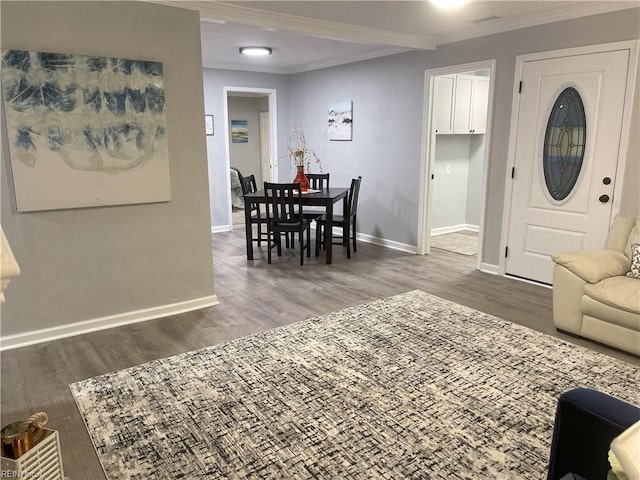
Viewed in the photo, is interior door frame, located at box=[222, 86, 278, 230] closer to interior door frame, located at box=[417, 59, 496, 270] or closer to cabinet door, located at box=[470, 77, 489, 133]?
interior door frame, located at box=[417, 59, 496, 270]

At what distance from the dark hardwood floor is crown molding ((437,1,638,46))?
244 cm

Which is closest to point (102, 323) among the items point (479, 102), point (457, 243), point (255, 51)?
point (255, 51)

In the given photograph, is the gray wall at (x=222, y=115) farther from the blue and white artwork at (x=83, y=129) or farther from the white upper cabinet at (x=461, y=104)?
the blue and white artwork at (x=83, y=129)

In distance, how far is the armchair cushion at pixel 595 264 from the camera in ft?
10.7

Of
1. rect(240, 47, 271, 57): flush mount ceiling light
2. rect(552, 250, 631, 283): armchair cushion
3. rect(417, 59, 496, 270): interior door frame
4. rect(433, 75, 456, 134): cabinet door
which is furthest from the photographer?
rect(433, 75, 456, 134): cabinet door

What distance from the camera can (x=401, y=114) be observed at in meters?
5.78

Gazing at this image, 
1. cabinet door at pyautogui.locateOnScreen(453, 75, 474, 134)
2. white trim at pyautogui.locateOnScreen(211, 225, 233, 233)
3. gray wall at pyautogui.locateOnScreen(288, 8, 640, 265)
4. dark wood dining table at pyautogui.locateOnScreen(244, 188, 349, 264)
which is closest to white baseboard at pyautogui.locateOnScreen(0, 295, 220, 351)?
dark wood dining table at pyautogui.locateOnScreen(244, 188, 349, 264)

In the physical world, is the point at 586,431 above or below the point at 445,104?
below

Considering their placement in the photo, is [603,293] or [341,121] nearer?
[603,293]

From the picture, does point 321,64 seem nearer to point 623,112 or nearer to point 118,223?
point 623,112

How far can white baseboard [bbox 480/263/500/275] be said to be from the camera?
495 cm

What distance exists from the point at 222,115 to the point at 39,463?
5992 mm

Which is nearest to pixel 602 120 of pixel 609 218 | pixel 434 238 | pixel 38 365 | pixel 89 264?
pixel 609 218

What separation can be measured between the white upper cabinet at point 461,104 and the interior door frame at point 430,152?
1.52 ft
